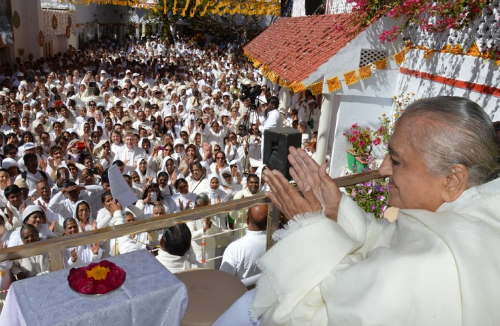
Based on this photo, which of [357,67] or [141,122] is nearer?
[357,67]

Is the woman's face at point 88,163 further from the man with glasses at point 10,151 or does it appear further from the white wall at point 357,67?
the white wall at point 357,67

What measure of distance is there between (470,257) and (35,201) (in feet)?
18.5

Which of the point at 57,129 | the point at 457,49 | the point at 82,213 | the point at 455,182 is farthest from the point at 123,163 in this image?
the point at 455,182

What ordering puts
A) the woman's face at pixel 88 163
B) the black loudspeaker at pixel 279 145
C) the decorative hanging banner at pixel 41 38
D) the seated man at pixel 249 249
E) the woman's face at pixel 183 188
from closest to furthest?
the seated man at pixel 249 249
the black loudspeaker at pixel 279 145
the woman's face at pixel 183 188
the woman's face at pixel 88 163
the decorative hanging banner at pixel 41 38

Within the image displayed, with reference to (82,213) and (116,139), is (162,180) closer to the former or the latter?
(82,213)

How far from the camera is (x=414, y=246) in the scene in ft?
3.51

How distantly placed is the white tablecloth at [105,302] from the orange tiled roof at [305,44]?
6423 millimetres

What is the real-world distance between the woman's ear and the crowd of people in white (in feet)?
8.52

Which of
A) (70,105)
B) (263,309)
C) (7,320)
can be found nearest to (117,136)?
(70,105)

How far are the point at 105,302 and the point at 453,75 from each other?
5712 mm

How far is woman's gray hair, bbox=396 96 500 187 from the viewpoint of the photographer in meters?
1.14

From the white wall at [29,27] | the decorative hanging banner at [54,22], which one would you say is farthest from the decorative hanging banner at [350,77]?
the decorative hanging banner at [54,22]

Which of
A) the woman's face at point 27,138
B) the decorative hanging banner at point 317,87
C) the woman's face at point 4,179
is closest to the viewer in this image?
the woman's face at point 4,179

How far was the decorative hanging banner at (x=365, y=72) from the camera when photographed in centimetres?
767
